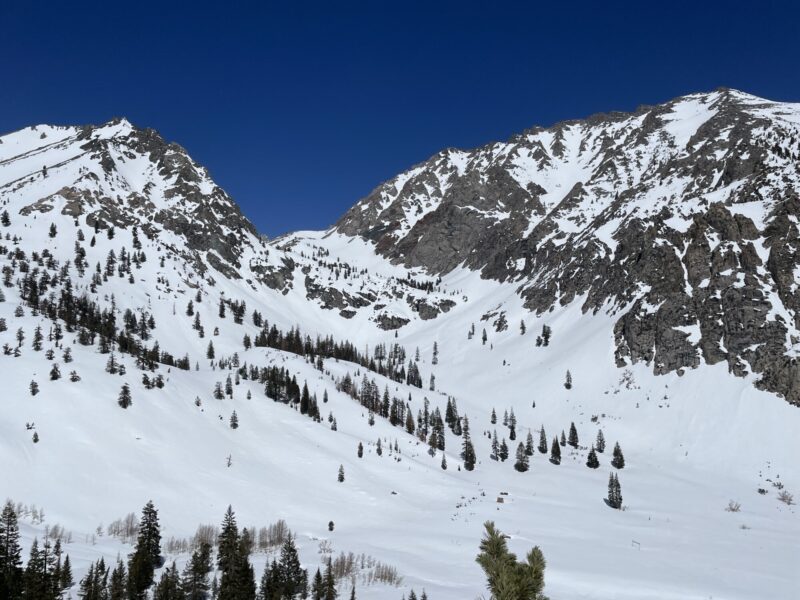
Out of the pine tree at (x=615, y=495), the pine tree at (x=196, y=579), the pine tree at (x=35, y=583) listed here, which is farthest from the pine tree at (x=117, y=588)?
the pine tree at (x=615, y=495)

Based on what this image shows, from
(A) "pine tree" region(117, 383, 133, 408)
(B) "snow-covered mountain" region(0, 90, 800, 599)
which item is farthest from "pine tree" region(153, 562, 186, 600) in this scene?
(A) "pine tree" region(117, 383, 133, 408)

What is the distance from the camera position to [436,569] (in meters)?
52.9

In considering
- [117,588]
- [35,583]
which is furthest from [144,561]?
[35,583]

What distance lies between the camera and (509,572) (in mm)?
9594

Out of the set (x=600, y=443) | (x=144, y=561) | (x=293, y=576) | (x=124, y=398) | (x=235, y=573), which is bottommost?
(x=293, y=576)

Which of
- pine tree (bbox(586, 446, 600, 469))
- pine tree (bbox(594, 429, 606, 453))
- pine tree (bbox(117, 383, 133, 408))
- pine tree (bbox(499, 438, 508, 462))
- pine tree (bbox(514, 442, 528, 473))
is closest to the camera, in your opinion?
A: pine tree (bbox(117, 383, 133, 408))

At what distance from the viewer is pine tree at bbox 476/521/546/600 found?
955 cm

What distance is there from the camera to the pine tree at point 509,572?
955cm

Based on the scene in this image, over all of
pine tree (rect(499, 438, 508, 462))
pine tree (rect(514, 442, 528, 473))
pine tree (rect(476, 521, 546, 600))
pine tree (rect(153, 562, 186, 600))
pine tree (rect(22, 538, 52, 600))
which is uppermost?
pine tree (rect(499, 438, 508, 462))

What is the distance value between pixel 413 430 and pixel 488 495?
1606 inches

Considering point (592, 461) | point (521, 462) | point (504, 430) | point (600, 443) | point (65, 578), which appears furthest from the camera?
point (504, 430)

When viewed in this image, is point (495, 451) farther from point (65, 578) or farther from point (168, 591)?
point (65, 578)

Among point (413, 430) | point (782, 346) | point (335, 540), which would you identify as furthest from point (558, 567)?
point (782, 346)

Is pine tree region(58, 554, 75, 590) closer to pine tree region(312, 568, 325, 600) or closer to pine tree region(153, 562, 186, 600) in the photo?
pine tree region(153, 562, 186, 600)
